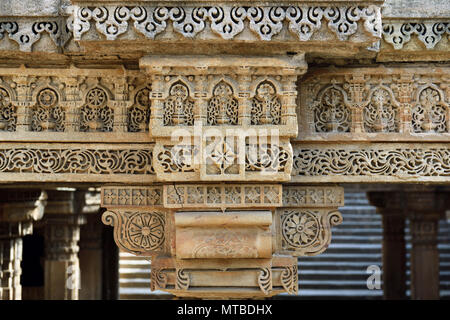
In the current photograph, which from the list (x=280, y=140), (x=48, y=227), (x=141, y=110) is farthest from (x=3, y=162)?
(x=48, y=227)

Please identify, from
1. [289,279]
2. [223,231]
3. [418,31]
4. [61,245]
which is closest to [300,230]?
[289,279]

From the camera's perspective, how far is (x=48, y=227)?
7.26 meters

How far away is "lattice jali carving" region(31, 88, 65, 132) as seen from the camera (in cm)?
356

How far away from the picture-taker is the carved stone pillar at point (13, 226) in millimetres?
5805

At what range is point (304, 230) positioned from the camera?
354 cm

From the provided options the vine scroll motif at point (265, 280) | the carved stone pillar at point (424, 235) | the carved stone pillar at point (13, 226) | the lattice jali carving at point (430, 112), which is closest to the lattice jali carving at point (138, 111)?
the vine scroll motif at point (265, 280)

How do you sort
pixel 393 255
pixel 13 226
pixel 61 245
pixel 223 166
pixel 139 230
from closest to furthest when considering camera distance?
pixel 223 166, pixel 139 230, pixel 13 226, pixel 61 245, pixel 393 255

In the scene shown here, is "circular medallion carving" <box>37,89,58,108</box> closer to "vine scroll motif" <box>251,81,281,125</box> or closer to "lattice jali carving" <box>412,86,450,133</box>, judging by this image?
"vine scroll motif" <box>251,81,281,125</box>

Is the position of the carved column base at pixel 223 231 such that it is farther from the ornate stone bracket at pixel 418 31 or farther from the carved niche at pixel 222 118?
the ornate stone bracket at pixel 418 31

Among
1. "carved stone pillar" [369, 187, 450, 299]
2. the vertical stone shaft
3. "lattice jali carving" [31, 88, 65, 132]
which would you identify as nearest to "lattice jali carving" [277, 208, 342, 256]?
"lattice jali carving" [31, 88, 65, 132]

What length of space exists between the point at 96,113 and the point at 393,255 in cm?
606

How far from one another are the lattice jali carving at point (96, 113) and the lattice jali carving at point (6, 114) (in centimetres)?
38

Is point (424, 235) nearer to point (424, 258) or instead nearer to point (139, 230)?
point (424, 258)

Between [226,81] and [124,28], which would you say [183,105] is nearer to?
[226,81]
